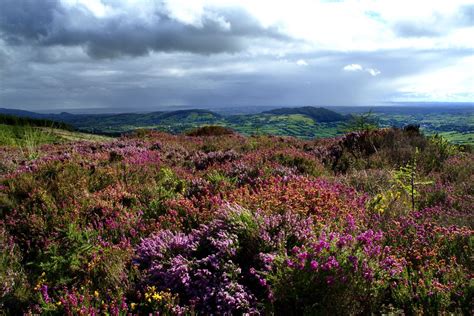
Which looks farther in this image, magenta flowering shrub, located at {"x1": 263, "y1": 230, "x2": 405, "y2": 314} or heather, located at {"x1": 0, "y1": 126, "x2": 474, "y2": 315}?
heather, located at {"x1": 0, "y1": 126, "x2": 474, "y2": 315}

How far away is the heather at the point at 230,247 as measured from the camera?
3201 millimetres

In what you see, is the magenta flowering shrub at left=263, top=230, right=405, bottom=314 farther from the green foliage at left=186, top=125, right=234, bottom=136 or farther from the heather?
the green foliage at left=186, top=125, right=234, bottom=136

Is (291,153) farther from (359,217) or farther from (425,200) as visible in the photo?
(359,217)

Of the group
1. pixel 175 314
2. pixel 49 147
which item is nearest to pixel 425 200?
pixel 175 314

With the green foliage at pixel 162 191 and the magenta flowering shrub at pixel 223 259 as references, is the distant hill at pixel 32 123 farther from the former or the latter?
the magenta flowering shrub at pixel 223 259

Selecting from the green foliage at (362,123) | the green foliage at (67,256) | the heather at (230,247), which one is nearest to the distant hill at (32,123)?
the heather at (230,247)

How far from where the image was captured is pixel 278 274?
10.6 feet

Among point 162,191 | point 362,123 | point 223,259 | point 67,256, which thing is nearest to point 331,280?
point 223,259

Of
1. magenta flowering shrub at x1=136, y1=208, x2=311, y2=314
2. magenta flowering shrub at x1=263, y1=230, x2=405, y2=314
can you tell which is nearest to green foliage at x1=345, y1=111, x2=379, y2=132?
magenta flowering shrub at x1=136, y1=208, x2=311, y2=314

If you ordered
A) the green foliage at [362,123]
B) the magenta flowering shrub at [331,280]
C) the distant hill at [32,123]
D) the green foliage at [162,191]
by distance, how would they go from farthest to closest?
1. the distant hill at [32,123]
2. the green foliage at [362,123]
3. the green foliage at [162,191]
4. the magenta flowering shrub at [331,280]

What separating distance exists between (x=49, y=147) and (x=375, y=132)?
12192 millimetres

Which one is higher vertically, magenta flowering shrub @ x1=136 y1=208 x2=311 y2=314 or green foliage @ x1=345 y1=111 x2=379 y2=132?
green foliage @ x1=345 y1=111 x2=379 y2=132

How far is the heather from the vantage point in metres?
3.20

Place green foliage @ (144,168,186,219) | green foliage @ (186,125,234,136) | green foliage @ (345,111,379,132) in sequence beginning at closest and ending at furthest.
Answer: green foliage @ (144,168,186,219) < green foliage @ (345,111,379,132) < green foliage @ (186,125,234,136)
